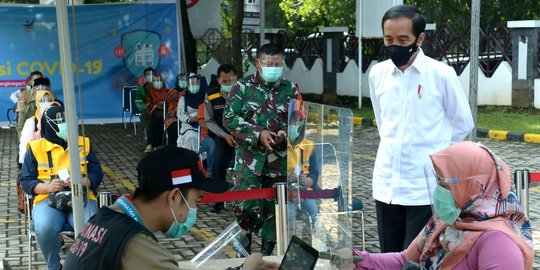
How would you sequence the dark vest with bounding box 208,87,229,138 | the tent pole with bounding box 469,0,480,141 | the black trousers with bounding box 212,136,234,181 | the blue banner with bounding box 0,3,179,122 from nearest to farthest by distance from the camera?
the tent pole with bounding box 469,0,480,141 → the dark vest with bounding box 208,87,229,138 → the black trousers with bounding box 212,136,234,181 → the blue banner with bounding box 0,3,179,122

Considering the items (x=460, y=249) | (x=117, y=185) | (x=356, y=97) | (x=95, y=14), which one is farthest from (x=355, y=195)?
(x=356, y=97)

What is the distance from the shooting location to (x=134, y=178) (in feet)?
35.6

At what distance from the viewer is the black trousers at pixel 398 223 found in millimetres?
4465

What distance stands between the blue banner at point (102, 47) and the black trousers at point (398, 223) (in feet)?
42.4

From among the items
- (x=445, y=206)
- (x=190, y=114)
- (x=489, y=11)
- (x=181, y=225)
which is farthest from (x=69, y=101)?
(x=489, y=11)

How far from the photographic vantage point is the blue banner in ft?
54.7

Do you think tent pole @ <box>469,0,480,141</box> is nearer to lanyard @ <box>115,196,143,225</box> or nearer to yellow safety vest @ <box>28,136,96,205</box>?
yellow safety vest @ <box>28,136,96,205</box>

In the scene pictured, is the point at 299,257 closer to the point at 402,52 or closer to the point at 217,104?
the point at 402,52

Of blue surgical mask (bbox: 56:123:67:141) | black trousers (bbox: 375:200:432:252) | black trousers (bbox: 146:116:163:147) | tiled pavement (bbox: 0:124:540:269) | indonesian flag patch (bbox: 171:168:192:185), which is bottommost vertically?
tiled pavement (bbox: 0:124:540:269)

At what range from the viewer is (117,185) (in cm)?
1046

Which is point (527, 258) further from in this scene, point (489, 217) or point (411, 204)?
point (411, 204)

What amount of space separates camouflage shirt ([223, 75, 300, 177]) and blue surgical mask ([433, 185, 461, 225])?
2.48 metres

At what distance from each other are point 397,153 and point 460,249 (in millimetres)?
1318

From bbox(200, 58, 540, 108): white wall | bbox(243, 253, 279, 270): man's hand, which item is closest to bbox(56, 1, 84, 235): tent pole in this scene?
bbox(243, 253, 279, 270): man's hand
